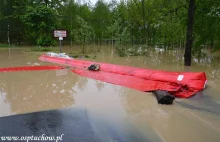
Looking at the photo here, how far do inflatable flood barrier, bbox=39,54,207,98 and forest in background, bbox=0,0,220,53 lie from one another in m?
5.00

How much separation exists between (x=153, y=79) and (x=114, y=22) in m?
16.9

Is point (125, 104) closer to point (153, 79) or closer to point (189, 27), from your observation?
point (153, 79)

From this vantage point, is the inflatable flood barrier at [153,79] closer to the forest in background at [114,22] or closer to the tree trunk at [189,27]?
the tree trunk at [189,27]

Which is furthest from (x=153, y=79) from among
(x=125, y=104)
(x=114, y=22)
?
(x=114, y=22)

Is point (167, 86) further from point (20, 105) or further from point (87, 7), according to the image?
point (87, 7)

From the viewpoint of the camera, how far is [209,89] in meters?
6.54

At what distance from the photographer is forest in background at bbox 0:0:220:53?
37.9 feet

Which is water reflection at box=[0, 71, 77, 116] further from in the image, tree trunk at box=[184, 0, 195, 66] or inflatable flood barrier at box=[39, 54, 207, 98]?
tree trunk at box=[184, 0, 195, 66]

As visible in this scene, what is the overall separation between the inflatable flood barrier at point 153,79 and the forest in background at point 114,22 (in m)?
5.00

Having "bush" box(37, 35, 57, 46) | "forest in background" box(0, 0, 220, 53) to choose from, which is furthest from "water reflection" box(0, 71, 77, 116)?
"bush" box(37, 35, 57, 46)

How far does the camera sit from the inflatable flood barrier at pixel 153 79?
6105 mm

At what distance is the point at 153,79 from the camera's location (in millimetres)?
7078

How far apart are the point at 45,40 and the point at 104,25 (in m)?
9.13

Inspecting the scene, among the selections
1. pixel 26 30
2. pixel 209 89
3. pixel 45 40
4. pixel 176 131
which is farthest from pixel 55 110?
pixel 26 30
